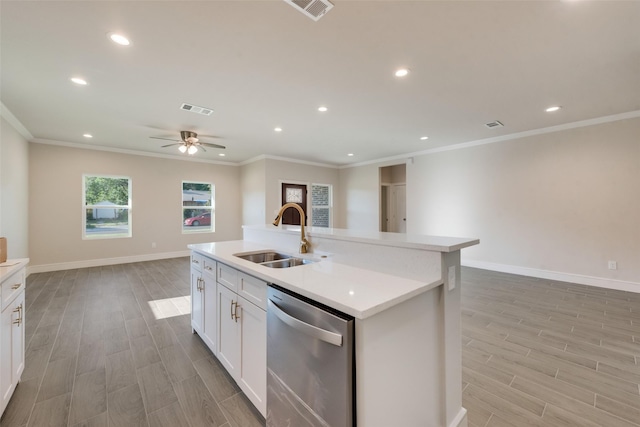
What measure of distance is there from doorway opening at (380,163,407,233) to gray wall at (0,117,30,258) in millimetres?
7743

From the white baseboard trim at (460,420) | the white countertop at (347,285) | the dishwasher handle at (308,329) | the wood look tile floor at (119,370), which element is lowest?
the wood look tile floor at (119,370)

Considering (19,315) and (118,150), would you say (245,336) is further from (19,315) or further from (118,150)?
(118,150)

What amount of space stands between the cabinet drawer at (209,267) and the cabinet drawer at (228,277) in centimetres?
10

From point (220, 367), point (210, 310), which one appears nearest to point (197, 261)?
point (210, 310)

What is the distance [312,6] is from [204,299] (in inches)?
98.3

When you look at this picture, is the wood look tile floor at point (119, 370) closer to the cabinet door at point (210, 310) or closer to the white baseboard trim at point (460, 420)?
the cabinet door at point (210, 310)

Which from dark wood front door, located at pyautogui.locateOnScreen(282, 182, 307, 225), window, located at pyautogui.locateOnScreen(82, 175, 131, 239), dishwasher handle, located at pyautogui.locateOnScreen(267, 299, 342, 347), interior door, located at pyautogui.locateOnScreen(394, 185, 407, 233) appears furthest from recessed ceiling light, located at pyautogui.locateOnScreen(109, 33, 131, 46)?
interior door, located at pyautogui.locateOnScreen(394, 185, 407, 233)

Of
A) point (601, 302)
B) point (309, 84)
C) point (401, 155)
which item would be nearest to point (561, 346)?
point (601, 302)

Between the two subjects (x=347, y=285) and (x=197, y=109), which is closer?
(x=347, y=285)

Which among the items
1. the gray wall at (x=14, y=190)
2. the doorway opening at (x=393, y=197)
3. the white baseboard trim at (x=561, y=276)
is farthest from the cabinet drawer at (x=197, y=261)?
the doorway opening at (x=393, y=197)

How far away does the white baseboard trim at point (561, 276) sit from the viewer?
3896 millimetres

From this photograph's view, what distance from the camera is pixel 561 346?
2381 millimetres

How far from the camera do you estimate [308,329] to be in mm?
1136

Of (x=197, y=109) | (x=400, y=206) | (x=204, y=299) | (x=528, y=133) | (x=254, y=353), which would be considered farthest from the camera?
(x=400, y=206)
